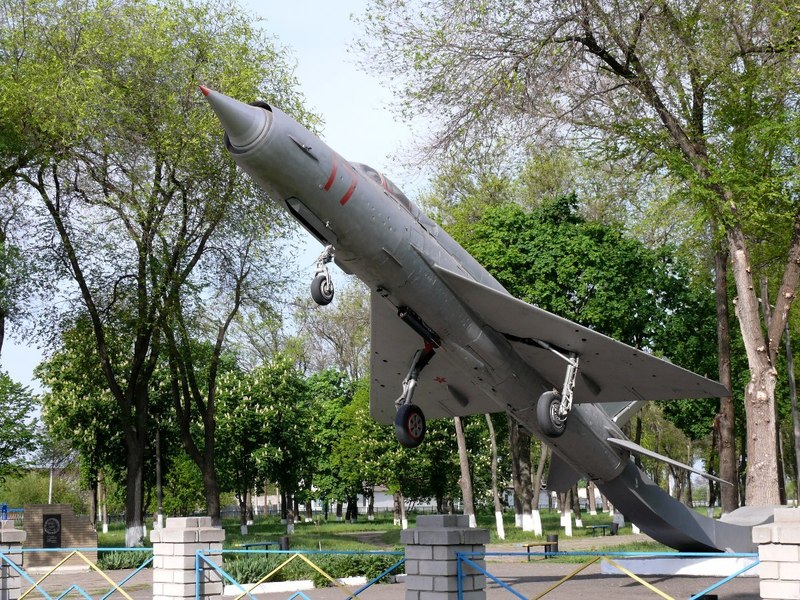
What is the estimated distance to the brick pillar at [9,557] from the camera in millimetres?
15211

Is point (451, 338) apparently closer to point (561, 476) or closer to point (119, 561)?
point (561, 476)

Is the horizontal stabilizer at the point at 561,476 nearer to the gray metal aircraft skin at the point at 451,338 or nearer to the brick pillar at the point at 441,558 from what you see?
the gray metal aircraft skin at the point at 451,338

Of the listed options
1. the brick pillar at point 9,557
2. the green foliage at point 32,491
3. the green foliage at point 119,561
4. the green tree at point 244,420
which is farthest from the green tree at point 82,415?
the green foliage at point 32,491

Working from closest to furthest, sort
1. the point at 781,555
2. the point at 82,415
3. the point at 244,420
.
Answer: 1. the point at 781,555
2. the point at 82,415
3. the point at 244,420

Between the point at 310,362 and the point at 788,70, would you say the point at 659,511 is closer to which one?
the point at 788,70

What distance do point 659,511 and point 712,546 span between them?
1342 millimetres

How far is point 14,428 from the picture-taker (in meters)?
46.9

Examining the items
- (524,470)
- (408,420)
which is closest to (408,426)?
(408,420)

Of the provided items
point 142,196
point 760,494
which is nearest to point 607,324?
point 760,494

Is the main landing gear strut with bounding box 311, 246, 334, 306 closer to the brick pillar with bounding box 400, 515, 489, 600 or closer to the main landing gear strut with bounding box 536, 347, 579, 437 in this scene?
the brick pillar with bounding box 400, 515, 489, 600

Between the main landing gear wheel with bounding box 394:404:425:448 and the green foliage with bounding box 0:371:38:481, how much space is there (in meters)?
38.4

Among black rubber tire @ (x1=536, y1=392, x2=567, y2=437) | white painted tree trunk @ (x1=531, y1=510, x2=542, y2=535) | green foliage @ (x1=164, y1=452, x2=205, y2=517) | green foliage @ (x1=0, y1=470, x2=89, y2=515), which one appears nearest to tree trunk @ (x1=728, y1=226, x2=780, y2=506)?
black rubber tire @ (x1=536, y1=392, x2=567, y2=437)

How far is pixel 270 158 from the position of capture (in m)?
10.8

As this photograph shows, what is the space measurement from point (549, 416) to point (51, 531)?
21.3 metres
